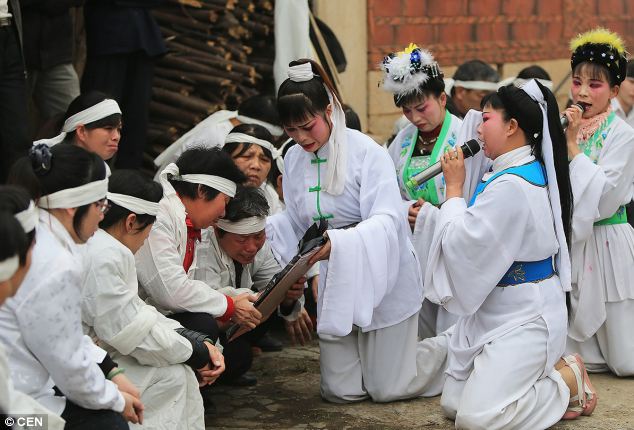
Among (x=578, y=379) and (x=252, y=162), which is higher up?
(x=252, y=162)

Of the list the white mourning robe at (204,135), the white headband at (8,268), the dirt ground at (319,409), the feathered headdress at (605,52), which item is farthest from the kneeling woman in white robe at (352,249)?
the white headband at (8,268)

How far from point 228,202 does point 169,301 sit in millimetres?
676

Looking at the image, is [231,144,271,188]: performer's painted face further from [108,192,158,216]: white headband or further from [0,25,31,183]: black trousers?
[108,192,158,216]: white headband

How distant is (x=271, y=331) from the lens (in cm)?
679

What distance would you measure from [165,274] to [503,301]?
154 centimetres

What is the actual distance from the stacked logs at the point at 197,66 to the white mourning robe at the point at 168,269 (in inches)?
→ 114

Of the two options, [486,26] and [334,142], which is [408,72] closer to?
[334,142]

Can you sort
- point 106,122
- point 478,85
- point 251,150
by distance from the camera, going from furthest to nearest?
point 478,85, point 251,150, point 106,122

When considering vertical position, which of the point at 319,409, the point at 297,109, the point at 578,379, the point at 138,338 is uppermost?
the point at 297,109

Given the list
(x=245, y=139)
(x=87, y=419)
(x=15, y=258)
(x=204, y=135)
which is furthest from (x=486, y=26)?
(x=15, y=258)

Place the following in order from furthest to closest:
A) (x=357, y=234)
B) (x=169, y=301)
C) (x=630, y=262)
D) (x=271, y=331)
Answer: (x=271, y=331), (x=630, y=262), (x=357, y=234), (x=169, y=301)

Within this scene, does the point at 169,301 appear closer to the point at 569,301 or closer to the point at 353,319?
the point at 353,319

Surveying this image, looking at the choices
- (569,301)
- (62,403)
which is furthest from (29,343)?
(569,301)

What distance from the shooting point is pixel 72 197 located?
147 inches
